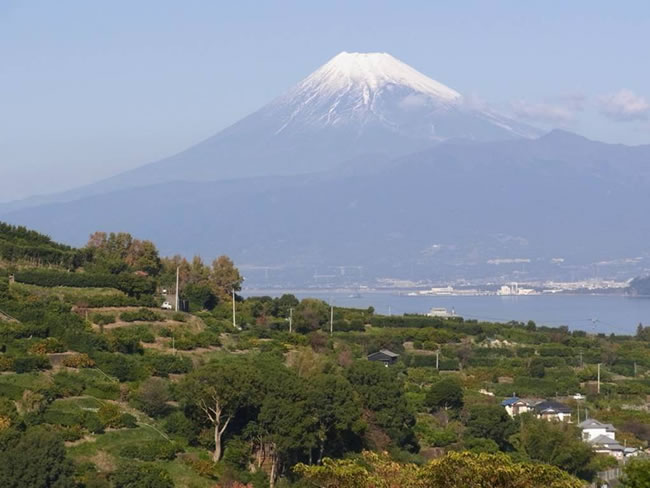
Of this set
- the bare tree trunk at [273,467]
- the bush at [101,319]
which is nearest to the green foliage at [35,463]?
the bare tree trunk at [273,467]

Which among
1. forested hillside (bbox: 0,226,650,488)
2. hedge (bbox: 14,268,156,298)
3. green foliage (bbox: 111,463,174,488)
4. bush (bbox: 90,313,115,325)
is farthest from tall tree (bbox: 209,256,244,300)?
green foliage (bbox: 111,463,174,488)

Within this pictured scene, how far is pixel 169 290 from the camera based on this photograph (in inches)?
2721

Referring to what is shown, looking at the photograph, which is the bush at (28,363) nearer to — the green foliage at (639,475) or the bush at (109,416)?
the bush at (109,416)

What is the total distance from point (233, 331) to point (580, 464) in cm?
1808

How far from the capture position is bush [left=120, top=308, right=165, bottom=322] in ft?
188

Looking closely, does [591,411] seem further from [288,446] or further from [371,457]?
[371,457]

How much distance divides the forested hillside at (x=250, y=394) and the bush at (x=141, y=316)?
0.09m

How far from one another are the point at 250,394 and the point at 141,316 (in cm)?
1415

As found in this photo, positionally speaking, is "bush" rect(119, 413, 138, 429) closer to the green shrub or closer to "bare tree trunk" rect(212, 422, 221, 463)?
"bare tree trunk" rect(212, 422, 221, 463)

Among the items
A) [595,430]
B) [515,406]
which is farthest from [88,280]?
[595,430]

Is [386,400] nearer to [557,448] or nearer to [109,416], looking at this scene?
Answer: [557,448]

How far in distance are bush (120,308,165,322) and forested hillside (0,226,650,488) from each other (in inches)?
3.5

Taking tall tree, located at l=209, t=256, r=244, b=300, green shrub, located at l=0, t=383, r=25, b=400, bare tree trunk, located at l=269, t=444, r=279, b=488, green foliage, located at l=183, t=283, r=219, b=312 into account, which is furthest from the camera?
tall tree, located at l=209, t=256, r=244, b=300

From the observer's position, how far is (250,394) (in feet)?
147
